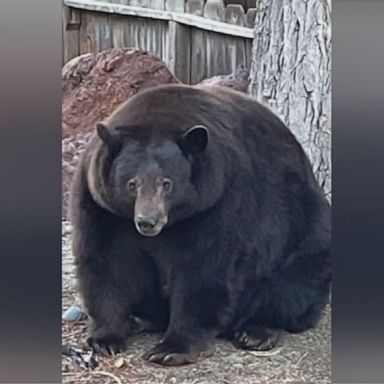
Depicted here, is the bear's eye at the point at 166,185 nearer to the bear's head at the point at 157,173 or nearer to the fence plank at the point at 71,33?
the bear's head at the point at 157,173

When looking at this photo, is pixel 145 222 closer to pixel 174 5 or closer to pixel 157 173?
pixel 157 173

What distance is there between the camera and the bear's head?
295cm

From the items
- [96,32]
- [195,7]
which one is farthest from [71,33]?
[195,7]

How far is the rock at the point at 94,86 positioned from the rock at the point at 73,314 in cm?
26

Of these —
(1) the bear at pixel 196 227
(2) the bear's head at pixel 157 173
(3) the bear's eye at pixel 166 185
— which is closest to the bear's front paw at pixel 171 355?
(1) the bear at pixel 196 227

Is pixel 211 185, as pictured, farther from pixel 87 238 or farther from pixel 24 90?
pixel 24 90

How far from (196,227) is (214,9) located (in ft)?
2.17

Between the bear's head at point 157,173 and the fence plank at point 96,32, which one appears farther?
the fence plank at point 96,32

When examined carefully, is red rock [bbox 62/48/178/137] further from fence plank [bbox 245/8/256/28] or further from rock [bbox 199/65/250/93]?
fence plank [bbox 245/8/256/28]

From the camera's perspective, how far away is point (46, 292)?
277 cm

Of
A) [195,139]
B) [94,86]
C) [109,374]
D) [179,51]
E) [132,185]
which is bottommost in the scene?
[109,374]

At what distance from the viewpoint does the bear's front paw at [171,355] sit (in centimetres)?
300

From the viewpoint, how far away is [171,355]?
3010 millimetres

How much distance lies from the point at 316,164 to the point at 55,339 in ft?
2.97
